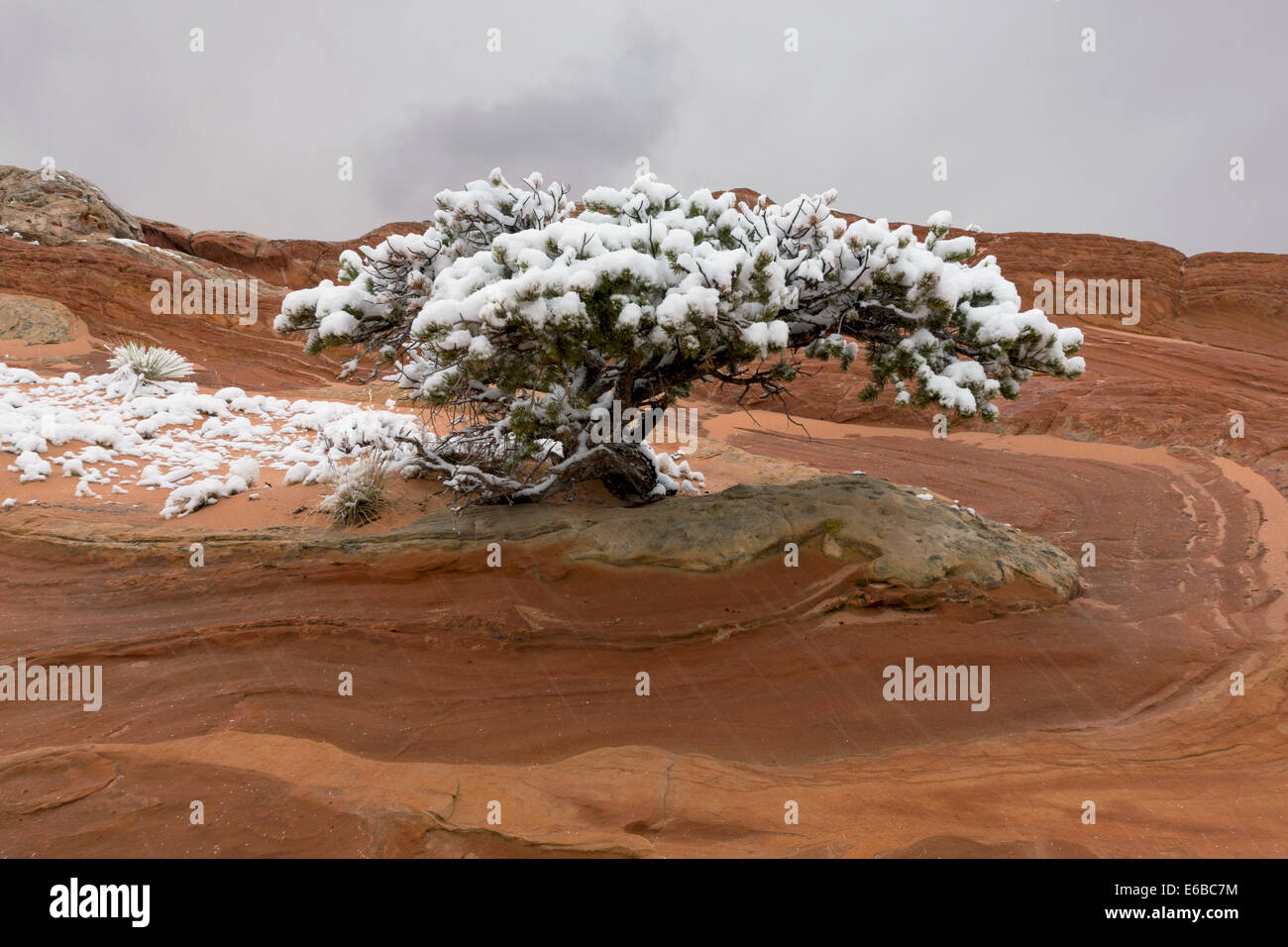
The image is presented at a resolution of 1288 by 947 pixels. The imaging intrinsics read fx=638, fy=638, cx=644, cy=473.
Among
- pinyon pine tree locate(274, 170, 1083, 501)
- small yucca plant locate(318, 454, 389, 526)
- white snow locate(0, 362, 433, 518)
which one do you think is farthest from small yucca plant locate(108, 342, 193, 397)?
pinyon pine tree locate(274, 170, 1083, 501)

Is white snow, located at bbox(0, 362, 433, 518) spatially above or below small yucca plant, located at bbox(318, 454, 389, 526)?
above

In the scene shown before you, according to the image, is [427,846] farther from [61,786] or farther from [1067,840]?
[1067,840]

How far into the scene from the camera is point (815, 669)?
471 cm

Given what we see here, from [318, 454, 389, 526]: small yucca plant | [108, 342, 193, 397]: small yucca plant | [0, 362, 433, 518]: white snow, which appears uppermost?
[108, 342, 193, 397]: small yucca plant

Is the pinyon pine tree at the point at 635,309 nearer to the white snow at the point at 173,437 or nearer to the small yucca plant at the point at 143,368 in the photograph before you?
the white snow at the point at 173,437

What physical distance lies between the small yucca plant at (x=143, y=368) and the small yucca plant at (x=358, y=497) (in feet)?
23.3

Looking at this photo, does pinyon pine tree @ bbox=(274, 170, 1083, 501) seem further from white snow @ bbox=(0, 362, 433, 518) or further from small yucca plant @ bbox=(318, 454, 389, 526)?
white snow @ bbox=(0, 362, 433, 518)

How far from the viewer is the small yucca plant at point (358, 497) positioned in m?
6.43

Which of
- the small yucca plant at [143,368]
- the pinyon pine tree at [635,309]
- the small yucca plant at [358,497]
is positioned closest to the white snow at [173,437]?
the small yucca plant at [143,368]

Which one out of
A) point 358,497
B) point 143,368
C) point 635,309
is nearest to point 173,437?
point 143,368

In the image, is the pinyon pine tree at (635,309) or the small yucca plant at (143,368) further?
the small yucca plant at (143,368)

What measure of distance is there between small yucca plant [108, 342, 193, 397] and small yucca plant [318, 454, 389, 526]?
23.3 ft

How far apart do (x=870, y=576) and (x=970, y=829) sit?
230 centimetres

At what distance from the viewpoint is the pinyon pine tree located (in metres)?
4.59
